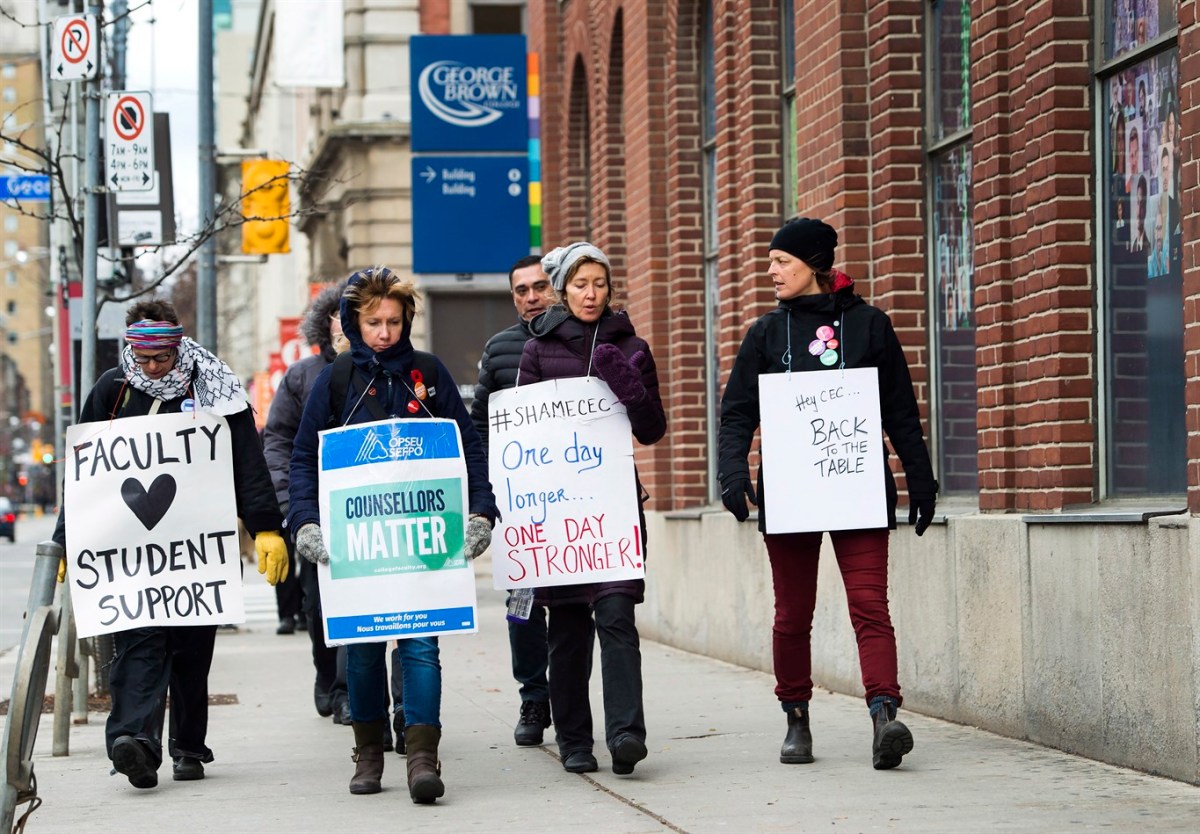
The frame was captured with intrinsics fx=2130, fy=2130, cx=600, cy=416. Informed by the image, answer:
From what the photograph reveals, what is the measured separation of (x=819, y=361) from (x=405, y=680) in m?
1.95

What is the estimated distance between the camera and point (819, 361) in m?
8.02

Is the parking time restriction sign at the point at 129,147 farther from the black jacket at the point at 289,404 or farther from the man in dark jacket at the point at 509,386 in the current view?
the man in dark jacket at the point at 509,386

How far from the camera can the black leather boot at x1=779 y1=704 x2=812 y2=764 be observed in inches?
319

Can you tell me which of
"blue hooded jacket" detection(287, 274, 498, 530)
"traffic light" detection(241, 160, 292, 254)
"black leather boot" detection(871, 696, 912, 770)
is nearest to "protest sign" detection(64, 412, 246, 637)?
"blue hooded jacket" detection(287, 274, 498, 530)

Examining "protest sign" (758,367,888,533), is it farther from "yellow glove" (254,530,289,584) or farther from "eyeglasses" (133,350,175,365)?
"eyeglasses" (133,350,175,365)

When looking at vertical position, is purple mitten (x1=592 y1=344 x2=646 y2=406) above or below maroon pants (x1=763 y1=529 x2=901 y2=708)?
above

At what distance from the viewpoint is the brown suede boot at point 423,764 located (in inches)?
291

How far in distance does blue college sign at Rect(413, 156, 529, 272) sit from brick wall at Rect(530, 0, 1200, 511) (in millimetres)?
3743

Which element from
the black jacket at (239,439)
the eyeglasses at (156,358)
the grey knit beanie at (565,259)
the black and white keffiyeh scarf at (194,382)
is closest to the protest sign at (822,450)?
the grey knit beanie at (565,259)

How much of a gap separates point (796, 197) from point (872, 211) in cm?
161

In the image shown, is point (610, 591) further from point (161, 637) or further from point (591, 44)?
point (591, 44)

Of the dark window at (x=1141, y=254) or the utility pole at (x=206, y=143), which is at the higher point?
the utility pole at (x=206, y=143)

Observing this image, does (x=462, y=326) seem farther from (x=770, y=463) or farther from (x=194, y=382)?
(x=770, y=463)

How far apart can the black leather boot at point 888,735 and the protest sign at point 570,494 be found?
1049 millimetres
